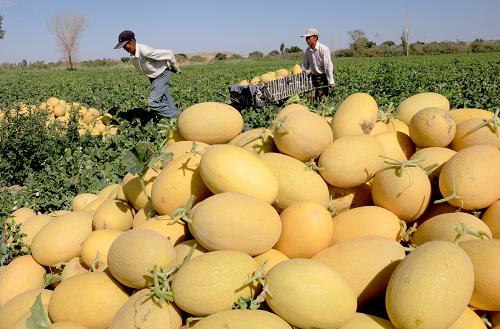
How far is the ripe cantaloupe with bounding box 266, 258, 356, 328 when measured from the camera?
1.49 metres

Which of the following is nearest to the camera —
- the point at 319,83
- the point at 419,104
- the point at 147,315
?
A: the point at 147,315

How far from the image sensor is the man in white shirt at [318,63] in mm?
9297

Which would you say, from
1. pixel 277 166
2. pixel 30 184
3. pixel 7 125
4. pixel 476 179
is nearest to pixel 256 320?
pixel 277 166

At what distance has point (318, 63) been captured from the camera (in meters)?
9.58

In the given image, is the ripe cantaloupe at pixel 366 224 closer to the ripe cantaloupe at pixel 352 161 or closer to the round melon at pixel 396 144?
the ripe cantaloupe at pixel 352 161

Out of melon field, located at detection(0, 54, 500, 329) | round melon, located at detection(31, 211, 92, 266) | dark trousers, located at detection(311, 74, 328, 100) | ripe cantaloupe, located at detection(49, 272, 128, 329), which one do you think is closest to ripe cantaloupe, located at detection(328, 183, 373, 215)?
melon field, located at detection(0, 54, 500, 329)

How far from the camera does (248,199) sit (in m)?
1.88

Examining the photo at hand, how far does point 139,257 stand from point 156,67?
293 inches

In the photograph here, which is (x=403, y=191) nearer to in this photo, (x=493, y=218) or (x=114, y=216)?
(x=493, y=218)

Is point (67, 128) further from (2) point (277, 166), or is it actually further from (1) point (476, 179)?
(1) point (476, 179)

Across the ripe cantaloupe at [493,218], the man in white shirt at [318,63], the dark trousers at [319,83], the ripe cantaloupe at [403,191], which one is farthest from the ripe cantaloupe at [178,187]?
the dark trousers at [319,83]

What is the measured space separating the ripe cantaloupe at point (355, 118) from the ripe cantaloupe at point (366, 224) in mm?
568

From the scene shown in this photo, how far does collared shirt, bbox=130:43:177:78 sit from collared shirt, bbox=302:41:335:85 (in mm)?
3081

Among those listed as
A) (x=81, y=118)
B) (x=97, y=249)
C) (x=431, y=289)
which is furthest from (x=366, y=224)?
(x=81, y=118)
